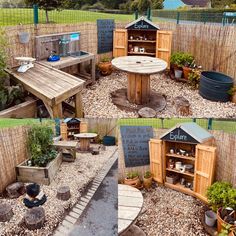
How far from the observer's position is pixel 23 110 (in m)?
4.13

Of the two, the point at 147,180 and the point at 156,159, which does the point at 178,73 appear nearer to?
the point at 156,159

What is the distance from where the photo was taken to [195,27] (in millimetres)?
6574

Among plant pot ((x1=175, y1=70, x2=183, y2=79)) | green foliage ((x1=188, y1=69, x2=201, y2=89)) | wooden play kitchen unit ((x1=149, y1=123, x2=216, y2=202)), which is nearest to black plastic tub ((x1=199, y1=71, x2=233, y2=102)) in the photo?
green foliage ((x1=188, y1=69, x2=201, y2=89))

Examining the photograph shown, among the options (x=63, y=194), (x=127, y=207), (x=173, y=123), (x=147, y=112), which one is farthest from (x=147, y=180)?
(x=127, y=207)

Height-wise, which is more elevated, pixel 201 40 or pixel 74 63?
pixel 201 40

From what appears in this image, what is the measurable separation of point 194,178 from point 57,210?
2230 millimetres

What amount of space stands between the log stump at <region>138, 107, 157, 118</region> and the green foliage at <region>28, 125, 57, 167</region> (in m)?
1.44

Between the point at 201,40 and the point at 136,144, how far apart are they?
3.18m

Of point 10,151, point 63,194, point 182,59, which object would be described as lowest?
point 63,194

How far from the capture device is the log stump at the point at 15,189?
14.6 ft

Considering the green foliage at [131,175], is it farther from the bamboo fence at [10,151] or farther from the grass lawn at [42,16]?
the grass lawn at [42,16]

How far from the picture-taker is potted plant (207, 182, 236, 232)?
3.97 meters

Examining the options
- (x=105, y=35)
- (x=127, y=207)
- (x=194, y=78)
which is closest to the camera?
(x=127, y=207)

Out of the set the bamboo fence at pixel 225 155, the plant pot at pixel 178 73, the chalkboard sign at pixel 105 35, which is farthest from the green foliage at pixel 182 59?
the bamboo fence at pixel 225 155
